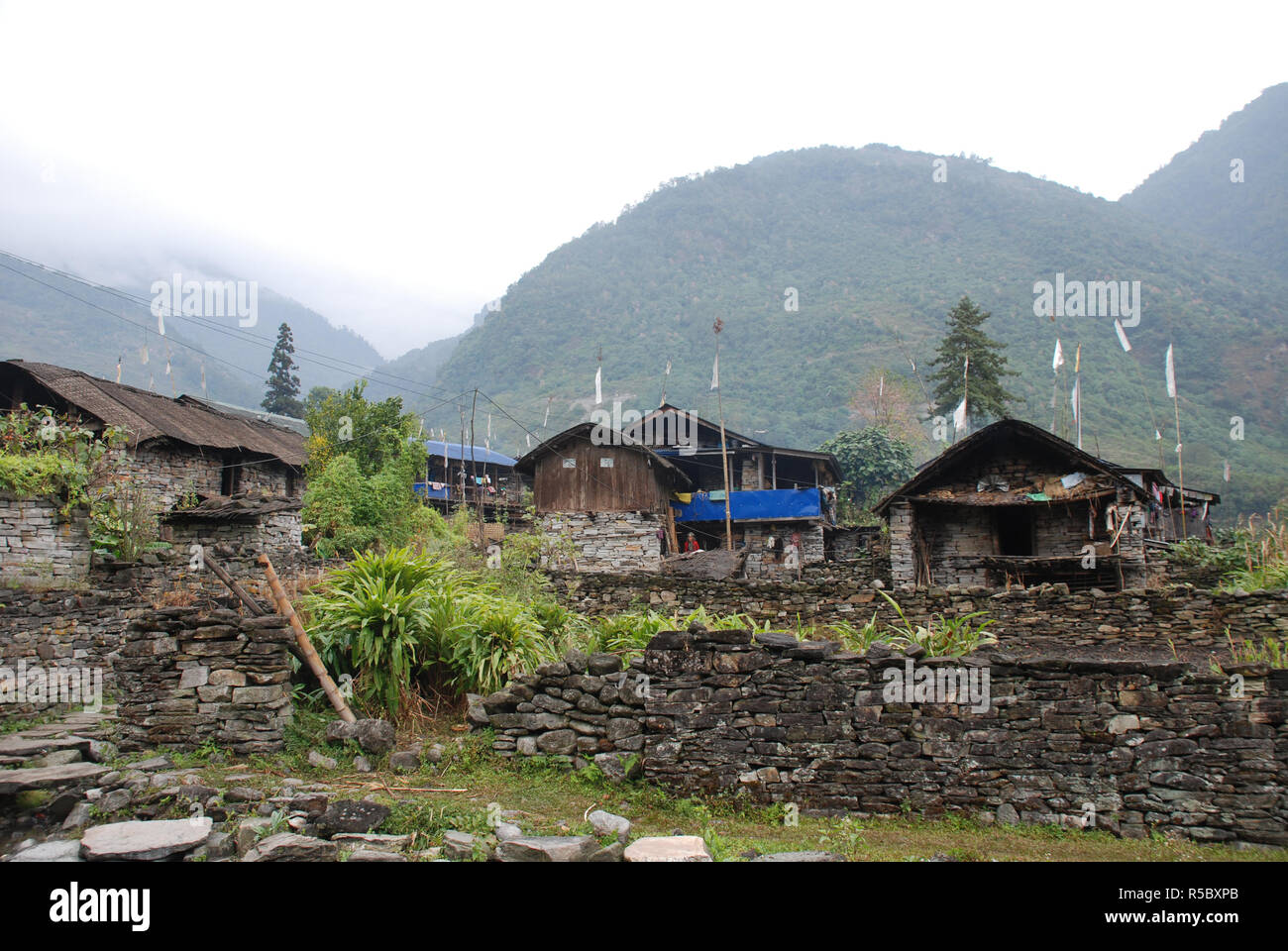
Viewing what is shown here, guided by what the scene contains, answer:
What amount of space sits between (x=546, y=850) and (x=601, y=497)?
24358 millimetres

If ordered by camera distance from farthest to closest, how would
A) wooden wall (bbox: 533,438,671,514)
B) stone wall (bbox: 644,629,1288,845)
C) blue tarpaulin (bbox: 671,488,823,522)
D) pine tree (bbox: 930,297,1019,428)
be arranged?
pine tree (bbox: 930,297,1019,428) < blue tarpaulin (bbox: 671,488,823,522) < wooden wall (bbox: 533,438,671,514) < stone wall (bbox: 644,629,1288,845)

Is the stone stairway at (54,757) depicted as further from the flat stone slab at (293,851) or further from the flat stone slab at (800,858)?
the flat stone slab at (800,858)

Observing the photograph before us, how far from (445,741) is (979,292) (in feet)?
329

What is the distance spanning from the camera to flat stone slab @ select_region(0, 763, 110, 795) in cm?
597

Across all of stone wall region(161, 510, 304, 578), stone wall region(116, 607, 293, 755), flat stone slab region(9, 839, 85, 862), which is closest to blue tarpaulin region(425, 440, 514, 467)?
stone wall region(161, 510, 304, 578)

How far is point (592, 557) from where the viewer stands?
1134 inches

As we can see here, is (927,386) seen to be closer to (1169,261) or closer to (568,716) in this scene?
(1169,261)

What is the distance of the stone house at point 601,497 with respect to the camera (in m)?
28.7

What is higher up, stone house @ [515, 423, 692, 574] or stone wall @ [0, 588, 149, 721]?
stone house @ [515, 423, 692, 574]

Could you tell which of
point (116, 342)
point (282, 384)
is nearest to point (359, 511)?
point (282, 384)

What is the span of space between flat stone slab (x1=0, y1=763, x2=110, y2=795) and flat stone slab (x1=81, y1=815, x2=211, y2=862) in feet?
3.43

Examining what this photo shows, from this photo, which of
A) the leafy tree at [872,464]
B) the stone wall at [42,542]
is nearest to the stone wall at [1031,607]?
the stone wall at [42,542]

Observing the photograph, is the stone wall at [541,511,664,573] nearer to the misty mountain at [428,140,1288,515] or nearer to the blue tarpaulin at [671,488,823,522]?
the blue tarpaulin at [671,488,823,522]

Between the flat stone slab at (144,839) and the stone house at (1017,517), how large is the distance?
17475 millimetres
